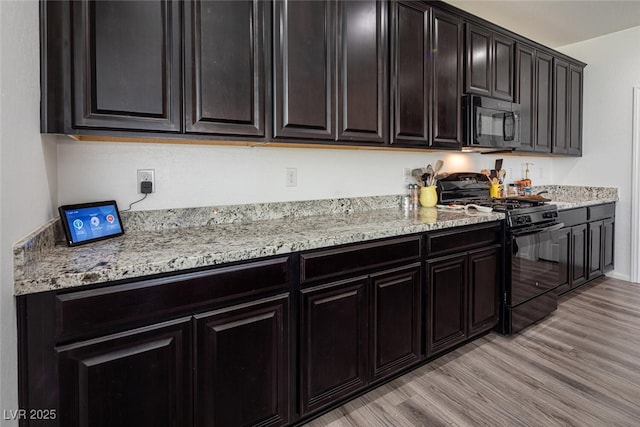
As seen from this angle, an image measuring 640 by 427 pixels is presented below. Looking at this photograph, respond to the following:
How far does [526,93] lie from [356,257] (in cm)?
258

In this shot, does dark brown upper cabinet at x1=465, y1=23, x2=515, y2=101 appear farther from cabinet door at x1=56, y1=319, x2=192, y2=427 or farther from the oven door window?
cabinet door at x1=56, y1=319, x2=192, y2=427

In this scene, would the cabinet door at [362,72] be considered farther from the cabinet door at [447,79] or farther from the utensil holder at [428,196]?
the utensil holder at [428,196]

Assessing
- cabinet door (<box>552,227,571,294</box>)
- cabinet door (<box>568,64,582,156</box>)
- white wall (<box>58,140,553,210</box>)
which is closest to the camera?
white wall (<box>58,140,553,210</box>)

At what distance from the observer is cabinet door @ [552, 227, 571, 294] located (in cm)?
280

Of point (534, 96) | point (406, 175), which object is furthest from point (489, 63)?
point (406, 175)

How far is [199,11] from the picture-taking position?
1452 millimetres

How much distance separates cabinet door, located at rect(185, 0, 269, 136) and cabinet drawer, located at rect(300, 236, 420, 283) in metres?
0.67

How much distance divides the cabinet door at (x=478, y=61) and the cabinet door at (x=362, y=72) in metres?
0.87

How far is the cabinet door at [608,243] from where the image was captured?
3535mm

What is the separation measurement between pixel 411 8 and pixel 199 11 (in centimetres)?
138

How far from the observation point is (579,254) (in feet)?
10.5

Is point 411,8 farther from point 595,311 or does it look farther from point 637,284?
point 637,284

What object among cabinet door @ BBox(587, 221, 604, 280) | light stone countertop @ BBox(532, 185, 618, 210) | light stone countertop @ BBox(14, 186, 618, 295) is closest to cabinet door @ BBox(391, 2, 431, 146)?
light stone countertop @ BBox(14, 186, 618, 295)

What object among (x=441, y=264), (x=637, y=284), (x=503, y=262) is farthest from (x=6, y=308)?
(x=637, y=284)
